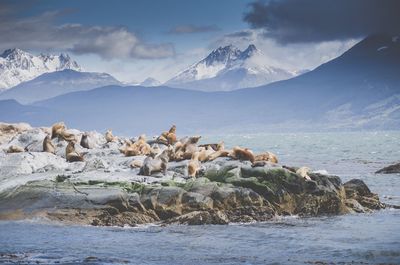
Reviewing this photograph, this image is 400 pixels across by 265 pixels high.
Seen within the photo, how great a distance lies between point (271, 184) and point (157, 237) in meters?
7.26

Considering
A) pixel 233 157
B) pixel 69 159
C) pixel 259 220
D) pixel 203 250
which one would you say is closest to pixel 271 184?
pixel 259 220

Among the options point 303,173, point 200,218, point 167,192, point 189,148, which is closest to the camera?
point 200,218

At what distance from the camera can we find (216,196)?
79.1ft

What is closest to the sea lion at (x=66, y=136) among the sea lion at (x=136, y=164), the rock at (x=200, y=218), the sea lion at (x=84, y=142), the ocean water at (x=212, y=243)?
the sea lion at (x=84, y=142)

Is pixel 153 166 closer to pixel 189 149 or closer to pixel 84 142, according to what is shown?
pixel 189 149

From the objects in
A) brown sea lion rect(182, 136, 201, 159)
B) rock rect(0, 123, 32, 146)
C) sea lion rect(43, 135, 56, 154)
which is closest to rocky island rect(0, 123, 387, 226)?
brown sea lion rect(182, 136, 201, 159)

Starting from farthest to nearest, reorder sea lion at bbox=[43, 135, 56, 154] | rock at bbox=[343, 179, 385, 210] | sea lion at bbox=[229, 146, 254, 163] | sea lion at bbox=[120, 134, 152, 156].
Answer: sea lion at bbox=[43, 135, 56, 154], sea lion at bbox=[120, 134, 152, 156], sea lion at bbox=[229, 146, 254, 163], rock at bbox=[343, 179, 385, 210]

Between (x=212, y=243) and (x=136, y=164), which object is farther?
(x=136, y=164)

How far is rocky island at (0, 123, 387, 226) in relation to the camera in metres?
22.7

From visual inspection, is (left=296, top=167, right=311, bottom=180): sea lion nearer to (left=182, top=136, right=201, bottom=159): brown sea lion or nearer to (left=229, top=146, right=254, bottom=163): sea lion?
(left=229, top=146, right=254, bottom=163): sea lion

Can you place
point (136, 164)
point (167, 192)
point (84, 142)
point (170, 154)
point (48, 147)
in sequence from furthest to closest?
point (84, 142), point (48, 147), point (170, 154), point (136, 164), point (167, 192)

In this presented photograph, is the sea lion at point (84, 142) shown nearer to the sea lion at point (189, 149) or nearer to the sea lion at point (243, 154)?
the sea lion at point (189, 149)

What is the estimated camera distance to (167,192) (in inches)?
931

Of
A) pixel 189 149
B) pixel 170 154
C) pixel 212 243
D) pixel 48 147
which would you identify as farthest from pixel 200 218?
pixel 48 147
